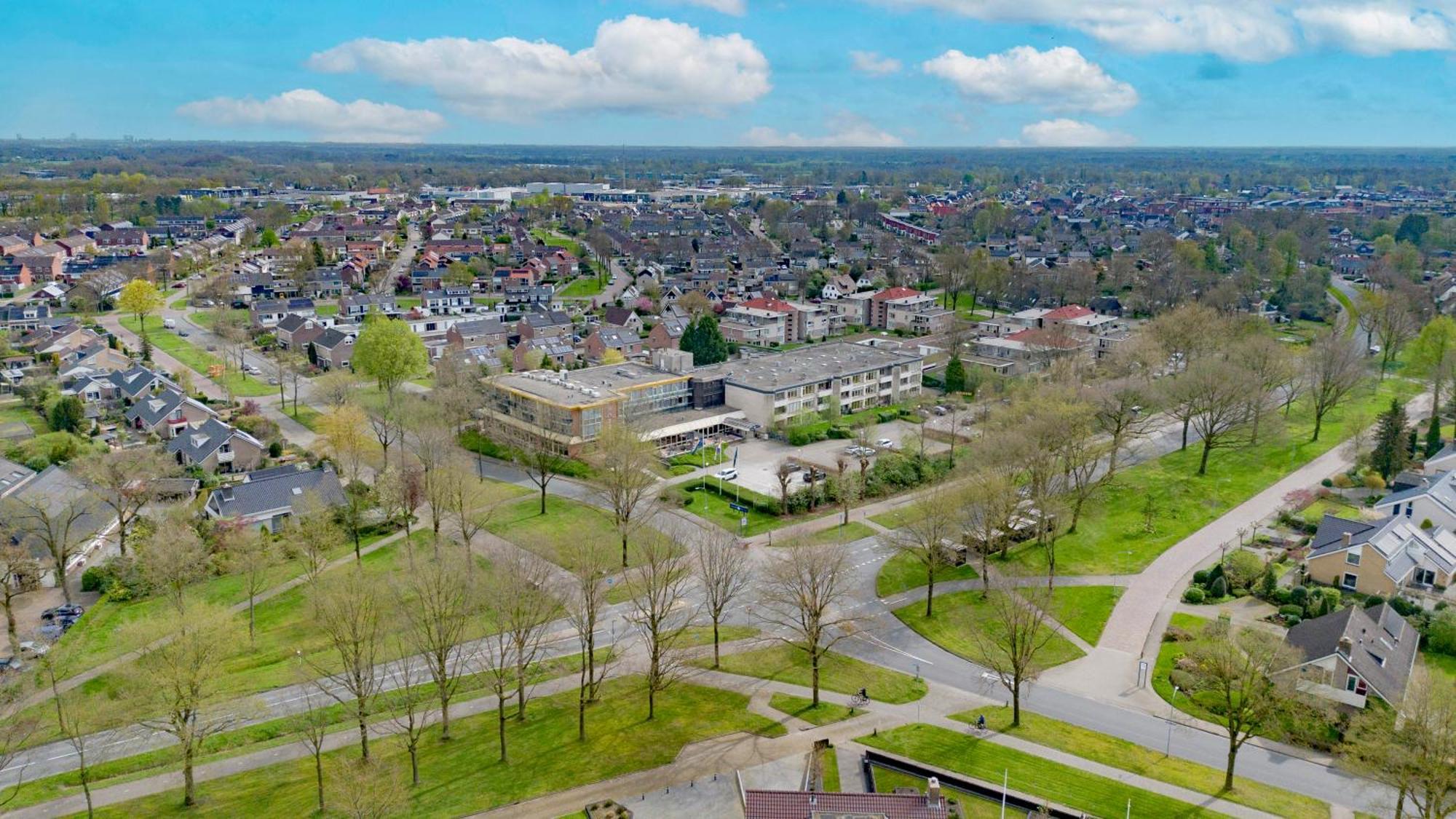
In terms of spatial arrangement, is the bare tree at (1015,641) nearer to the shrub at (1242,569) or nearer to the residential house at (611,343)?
the shrub at (1242,569)

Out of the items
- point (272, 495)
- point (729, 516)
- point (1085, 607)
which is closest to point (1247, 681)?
point (1085, 607)

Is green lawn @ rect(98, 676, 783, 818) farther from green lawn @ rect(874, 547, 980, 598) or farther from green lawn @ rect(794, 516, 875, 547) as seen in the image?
green lawn @ rect(794, 516, 875, 547)

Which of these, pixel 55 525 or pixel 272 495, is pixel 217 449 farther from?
pixel 55 525

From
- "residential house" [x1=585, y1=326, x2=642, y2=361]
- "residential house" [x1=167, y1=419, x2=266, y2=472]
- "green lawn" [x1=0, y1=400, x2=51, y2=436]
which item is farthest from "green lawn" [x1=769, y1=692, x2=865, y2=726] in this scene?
"green lawn" [x1=0, y1=400, x2=51, y2=436]

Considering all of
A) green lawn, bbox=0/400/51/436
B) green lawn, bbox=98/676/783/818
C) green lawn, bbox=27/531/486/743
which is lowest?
green lawn, bbox=98/676/783/818

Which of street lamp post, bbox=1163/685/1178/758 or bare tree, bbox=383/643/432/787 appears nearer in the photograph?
bare tree, bbox=383/643/432/787

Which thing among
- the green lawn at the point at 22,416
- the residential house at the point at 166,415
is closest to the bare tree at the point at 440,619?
the residential house at the point at 166,415
